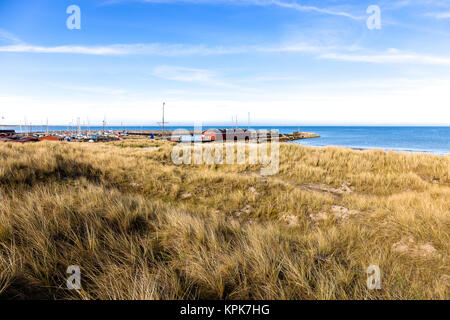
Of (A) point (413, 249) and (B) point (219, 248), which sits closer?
(B) point (219, 248)

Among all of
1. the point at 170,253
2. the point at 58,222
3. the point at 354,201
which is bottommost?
the point at 354,201

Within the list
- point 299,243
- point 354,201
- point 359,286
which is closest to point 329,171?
point 354,201

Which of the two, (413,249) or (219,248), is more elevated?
(219,248)

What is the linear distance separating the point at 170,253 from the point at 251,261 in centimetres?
115

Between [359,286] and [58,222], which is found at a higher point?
[58,222]

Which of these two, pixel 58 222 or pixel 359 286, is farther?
pixel 58 222

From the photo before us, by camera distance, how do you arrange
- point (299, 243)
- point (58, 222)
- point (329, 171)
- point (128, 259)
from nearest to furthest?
1. point (128, 259)
2. point (58, 222)
3. point (299, 243)
4. point (329, 171)

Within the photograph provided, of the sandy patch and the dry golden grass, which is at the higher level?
the dry golden grass

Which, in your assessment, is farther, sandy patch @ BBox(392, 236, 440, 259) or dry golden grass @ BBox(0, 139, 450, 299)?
sandy patch @ BBox(392, 236, 440, 259)

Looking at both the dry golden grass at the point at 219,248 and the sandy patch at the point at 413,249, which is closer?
the dry golden grass at the point at 219,248

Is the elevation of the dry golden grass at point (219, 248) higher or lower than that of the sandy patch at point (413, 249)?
higher

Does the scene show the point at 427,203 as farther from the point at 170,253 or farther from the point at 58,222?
the point at 58,222

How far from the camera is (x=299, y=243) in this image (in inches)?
145
